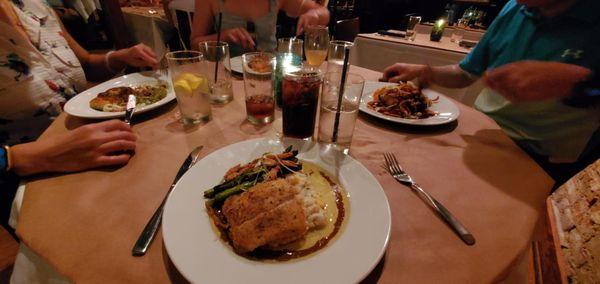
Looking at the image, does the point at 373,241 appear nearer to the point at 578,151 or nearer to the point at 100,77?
the point at 578,151

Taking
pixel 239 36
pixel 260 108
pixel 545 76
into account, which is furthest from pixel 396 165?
pixel 239 36

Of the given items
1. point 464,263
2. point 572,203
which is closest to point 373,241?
point 464,263

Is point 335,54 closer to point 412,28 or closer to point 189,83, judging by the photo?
point 189,83

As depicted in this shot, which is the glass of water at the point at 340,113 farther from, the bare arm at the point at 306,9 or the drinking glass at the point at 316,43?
the bare arm at the point at 306,9

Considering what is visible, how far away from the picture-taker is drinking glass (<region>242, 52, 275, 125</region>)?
128cm

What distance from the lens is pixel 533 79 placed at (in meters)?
1.47

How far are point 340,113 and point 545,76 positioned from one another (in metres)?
1.32

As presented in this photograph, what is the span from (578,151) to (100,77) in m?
3.63

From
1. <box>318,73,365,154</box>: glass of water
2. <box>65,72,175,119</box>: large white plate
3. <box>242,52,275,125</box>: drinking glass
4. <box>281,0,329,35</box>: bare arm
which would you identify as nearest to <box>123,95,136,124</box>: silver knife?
<box>65,72,175,119</box>: large white plate

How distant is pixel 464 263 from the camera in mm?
673

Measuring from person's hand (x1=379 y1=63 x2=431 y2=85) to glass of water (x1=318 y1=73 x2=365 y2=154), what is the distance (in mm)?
798

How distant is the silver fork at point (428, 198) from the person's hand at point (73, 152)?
41.3 inches

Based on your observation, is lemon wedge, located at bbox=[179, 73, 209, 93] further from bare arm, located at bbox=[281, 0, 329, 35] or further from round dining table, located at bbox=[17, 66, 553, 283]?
bare arm, located at bbox=[281, 0, 329, 35]

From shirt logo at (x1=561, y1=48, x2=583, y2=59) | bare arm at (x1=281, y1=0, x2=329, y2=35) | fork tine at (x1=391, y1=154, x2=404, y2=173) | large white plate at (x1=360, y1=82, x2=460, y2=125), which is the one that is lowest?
fork tine at (x1=391, y1=154, x2=404, y2=173)
